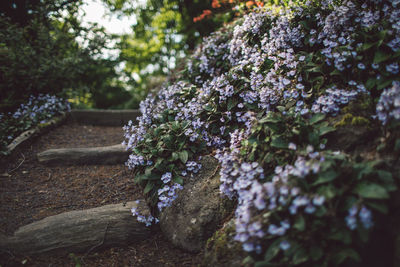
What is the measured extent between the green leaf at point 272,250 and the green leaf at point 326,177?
16.7 inches

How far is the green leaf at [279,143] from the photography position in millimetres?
1893

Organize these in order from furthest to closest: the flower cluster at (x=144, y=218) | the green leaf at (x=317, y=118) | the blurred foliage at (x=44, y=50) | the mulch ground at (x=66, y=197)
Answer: the blurred foliage at (x=44, y=50)
the flower cluster at (x=144, y=218)
the mulch ground at (x=66, y=197)
the green leaf at (x=317, y=118)

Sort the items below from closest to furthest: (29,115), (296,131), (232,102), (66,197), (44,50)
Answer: (296,131), (232,102), (66,197), (29,115), (44,50)

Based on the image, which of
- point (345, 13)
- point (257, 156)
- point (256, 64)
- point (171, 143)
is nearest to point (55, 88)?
point (171, 143)

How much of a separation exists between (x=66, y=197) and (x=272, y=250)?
7.89 feet

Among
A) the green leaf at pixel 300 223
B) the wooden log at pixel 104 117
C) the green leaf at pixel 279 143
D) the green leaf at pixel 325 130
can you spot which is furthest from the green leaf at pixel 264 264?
the wooden log at pixel 104 117

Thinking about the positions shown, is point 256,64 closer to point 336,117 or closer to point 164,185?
point 336,117

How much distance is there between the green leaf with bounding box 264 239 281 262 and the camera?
153cm

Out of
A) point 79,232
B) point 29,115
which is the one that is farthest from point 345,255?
point 29,115

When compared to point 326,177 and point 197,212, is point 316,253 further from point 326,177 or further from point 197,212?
point 197,212

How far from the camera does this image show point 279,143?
1.91 metres

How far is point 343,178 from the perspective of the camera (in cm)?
155

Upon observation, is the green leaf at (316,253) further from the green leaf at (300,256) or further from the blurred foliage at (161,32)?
the blurred foliage at (161,32)

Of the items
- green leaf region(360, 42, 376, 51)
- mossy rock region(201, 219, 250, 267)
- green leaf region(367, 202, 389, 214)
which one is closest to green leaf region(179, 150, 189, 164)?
mossy rock region(201, 219, 250, 267)
